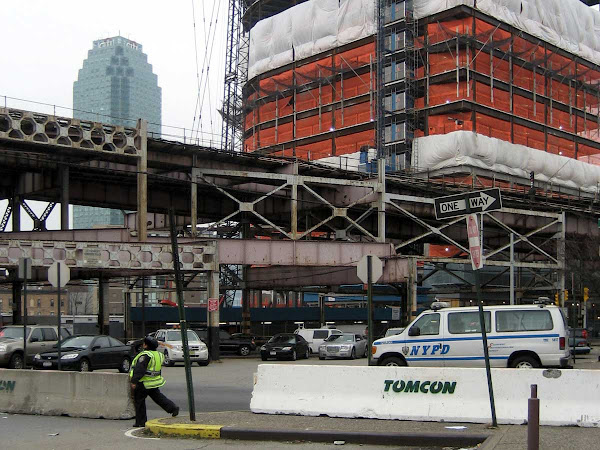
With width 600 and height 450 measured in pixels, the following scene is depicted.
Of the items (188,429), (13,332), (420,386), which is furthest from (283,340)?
(188,429)

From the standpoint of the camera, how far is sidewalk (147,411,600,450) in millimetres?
10470

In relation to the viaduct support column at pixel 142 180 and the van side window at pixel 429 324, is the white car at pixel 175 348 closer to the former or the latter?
the viaduct support column at pixel 142 180

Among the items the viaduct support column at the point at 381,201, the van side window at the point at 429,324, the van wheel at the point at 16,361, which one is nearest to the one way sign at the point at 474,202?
the van side window at the point at 429,324

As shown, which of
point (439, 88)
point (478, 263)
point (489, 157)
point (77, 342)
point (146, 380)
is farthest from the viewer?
point (439, 88)

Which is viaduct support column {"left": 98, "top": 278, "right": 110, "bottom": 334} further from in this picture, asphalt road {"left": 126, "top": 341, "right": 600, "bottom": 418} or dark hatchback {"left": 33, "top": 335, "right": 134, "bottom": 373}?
dark hatchback {"left": 33, "top": 335, "right": 134, "bottom": 373}

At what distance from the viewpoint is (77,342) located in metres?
25.3

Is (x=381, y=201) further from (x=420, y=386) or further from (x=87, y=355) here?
(x=420, y=386)

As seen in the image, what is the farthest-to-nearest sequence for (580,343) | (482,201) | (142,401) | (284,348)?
(284,348) → (580,343) → (142,401) → (482,201)

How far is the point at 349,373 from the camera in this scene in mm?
13180

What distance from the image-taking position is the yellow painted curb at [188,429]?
39.4ft

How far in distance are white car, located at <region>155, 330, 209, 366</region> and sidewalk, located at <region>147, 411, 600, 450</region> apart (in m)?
18.5

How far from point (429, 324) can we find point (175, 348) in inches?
567

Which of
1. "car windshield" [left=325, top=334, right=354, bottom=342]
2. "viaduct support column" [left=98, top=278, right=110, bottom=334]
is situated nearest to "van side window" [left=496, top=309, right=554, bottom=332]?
"car windshield" [left=325, top=334, right=354, bottom=342]

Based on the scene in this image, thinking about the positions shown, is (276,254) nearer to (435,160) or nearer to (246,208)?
(246,208)
